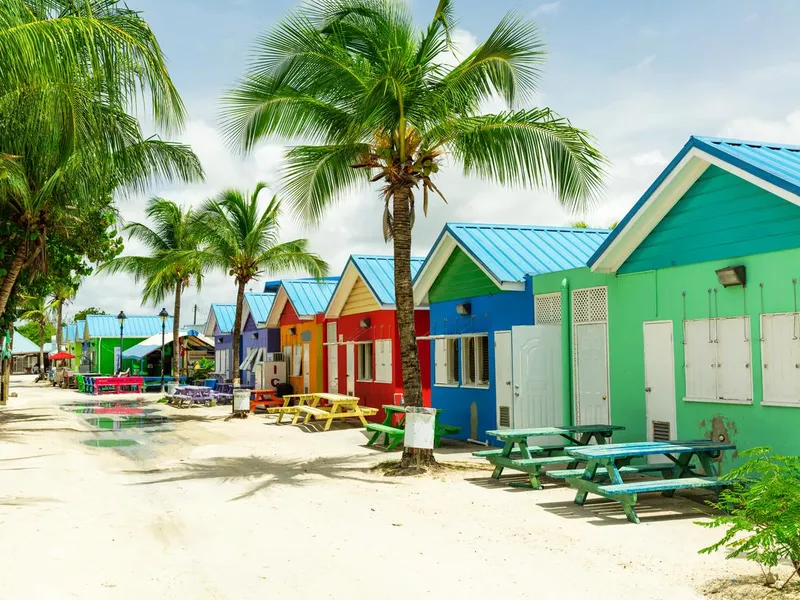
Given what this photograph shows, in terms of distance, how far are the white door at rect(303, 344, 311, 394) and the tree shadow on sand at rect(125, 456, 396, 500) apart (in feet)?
42.9

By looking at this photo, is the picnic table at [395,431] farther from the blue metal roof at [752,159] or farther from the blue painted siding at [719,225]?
the blue metal roof at [752,159]

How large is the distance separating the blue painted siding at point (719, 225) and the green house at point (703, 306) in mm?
16

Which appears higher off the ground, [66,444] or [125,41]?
[125,41]

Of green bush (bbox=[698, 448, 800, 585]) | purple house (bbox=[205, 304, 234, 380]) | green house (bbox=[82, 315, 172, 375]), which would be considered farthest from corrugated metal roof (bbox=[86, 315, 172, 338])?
green bush (bbox=[698, 448, 800, 585])

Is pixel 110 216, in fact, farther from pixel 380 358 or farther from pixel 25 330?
pixel 25 330

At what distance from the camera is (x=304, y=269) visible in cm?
2525

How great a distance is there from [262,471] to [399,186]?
15.8 ft

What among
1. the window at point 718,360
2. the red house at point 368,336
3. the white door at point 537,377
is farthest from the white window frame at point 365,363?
the window at point 718,360

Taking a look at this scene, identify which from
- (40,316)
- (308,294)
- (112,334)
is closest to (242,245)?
(308,294)

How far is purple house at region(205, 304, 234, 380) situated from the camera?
36.5 m

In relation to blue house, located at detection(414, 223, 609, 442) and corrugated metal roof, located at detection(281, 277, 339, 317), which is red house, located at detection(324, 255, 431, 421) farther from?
blue house, located at detection(414, 223, 609, 442)

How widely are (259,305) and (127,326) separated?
23458mm

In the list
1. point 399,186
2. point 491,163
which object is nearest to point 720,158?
point 491,163

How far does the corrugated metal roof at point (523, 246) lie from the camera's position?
1524 cm
